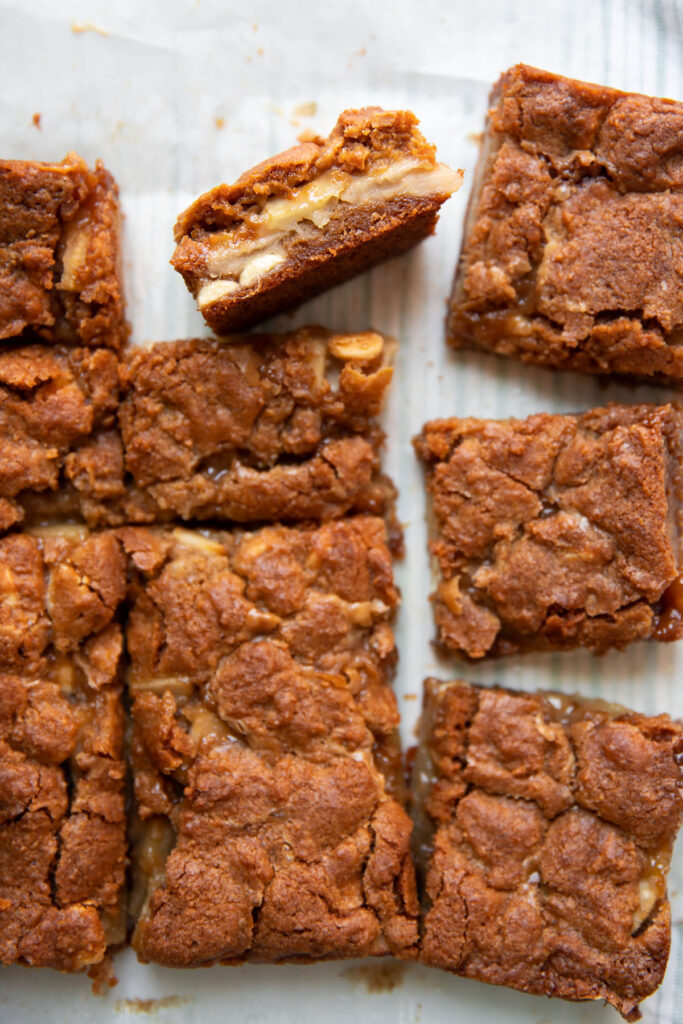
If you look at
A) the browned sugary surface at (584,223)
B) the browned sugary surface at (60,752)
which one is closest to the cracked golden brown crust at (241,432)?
the browned sugary surface at (60,752)

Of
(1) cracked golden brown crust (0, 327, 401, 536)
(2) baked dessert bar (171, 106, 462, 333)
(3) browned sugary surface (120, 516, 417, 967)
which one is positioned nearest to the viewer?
(2) baked dessert bar (171, 106, 462, 333)

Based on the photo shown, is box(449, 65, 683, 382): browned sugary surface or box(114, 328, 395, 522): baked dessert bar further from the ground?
box(449, 65, 683, 382): browned sugary surface

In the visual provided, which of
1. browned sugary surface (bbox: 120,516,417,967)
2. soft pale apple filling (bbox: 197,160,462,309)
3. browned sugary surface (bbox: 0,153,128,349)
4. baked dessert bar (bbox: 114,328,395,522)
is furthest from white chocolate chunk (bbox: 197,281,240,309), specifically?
browned sugary surface (bbox: 120,516,417,967)

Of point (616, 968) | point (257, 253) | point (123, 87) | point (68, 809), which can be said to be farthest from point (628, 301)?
point (68, 809)

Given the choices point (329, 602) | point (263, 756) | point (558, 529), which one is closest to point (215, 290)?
point (329, 602)

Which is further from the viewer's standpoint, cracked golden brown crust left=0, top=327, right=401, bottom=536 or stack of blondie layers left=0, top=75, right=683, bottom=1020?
cracked golden brown crust left=0, top=327, right=401, bottom=536

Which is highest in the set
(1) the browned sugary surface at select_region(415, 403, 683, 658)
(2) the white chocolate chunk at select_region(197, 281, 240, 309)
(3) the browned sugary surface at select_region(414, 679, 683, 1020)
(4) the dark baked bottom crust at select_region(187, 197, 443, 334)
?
(4) the dark baked bottom crust at select_region(187, 197, 443, 334)

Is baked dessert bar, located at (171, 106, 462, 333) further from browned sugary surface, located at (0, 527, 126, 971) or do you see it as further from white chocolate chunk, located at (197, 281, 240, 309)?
browned sugary surface, located at (0, 527, 126, 971)

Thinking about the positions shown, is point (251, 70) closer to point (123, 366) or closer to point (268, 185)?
point (268, 185)
